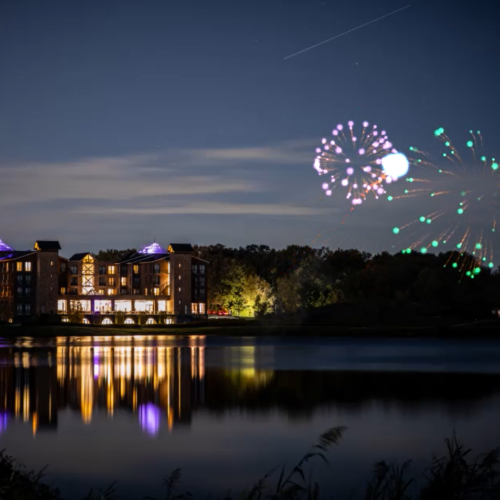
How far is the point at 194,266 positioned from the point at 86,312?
18.9 meters

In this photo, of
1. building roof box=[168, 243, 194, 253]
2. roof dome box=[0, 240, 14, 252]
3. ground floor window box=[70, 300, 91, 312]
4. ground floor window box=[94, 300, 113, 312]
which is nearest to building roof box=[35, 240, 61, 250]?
ground floor window box=[70, 300, 91, 312]

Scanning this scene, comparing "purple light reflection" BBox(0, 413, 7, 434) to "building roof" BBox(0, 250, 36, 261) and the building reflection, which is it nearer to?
the building reflection

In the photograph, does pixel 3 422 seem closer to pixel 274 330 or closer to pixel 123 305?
pixel 274 330

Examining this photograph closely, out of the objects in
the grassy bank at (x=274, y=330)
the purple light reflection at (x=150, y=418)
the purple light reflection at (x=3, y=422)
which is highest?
the purple light reflection at (x=3, y=422)

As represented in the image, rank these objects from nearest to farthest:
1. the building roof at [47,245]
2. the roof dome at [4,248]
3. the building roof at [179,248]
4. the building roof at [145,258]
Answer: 1. the building roof at [47,245]
2. the building roof at [179,248]
3. the building roof at [145,258]
4. the roof dome at [4,248]

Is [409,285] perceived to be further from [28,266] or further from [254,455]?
[254,455]

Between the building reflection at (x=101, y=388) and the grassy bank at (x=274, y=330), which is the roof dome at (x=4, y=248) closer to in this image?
the grassy bank at (x=274, y=330)

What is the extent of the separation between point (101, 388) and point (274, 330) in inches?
2811

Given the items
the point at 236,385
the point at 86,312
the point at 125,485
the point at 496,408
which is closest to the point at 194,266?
the point at 86,312

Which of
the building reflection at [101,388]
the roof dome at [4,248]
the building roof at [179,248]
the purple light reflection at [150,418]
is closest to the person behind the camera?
the purple light reflection at [150,418]

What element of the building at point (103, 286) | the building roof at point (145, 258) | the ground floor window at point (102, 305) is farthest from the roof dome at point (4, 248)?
the building roof at point (145, 258)

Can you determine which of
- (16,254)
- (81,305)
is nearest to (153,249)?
(81,305)

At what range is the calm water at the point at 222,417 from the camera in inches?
776

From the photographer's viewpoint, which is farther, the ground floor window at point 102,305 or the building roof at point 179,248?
the ground floor window at point 102,305
